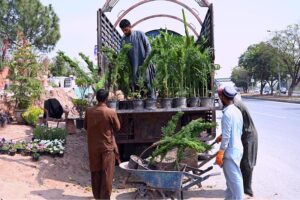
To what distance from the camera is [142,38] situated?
23.6 ft

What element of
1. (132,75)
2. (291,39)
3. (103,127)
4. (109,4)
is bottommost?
(103,127)

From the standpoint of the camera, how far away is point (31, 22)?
1166 inches

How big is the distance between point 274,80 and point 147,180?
58.3m

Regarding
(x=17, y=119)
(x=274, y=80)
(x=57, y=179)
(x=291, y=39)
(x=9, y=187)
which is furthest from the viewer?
(x=274, y=80)

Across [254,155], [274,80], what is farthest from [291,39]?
[254,155]

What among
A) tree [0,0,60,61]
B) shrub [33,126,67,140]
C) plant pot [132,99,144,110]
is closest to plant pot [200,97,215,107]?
plant pot [132,99,144,110]

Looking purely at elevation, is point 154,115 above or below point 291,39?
below

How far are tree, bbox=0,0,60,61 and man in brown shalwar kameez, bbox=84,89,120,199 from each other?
2245 centimetres

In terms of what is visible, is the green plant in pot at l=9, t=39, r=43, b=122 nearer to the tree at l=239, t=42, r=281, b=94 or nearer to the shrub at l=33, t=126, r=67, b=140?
the shrub at l=33, t=126, r=67, b=140

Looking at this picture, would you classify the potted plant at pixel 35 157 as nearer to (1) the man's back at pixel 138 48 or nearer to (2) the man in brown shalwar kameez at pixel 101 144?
(2) the man in brown shalwar kameez at pixel 101 144

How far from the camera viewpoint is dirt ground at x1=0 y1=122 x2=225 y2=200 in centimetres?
575

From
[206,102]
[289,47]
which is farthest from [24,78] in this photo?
[289,47]

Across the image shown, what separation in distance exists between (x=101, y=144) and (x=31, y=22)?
86.2 feet

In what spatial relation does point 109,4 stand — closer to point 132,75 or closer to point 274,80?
point 132,75
